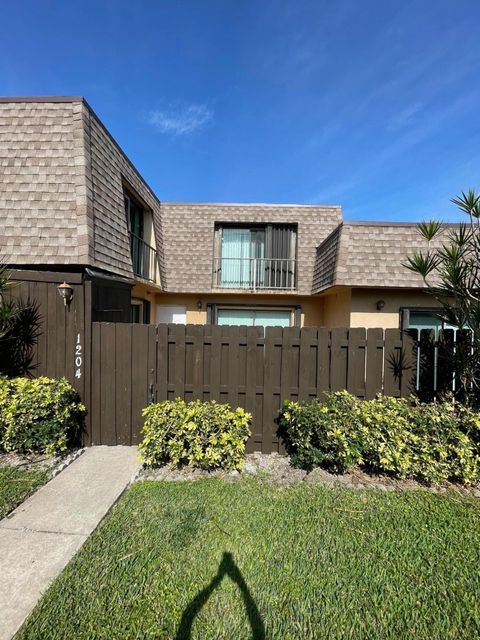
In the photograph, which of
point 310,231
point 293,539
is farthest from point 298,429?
point 310,231

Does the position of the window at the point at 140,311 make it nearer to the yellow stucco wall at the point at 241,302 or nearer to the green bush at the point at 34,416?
the yellow stucco wall at the point at 241,302

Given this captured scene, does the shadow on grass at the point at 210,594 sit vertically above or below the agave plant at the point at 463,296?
below

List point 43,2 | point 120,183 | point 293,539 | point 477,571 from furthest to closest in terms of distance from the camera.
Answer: point 120,183, point 43,2, point 293,539, point 477,571

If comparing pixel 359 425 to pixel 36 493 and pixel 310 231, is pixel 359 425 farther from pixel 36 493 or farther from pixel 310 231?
pixel 310 231

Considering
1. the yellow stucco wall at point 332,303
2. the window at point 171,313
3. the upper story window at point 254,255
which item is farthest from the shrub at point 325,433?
the upper story window at point 254,255

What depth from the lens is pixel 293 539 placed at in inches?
104

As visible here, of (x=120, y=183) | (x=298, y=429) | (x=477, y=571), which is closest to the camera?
(x=477, y=571)

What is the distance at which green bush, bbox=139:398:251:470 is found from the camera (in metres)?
3.83

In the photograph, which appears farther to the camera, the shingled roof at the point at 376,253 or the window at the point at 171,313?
the window at the point at 171,313

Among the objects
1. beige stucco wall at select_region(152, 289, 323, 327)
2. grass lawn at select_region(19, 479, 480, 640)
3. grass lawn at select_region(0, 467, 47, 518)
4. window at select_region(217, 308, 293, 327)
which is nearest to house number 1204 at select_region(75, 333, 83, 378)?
grass lawn at select_region(0, 467, 47, 518)

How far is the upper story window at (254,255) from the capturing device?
11.6 metres

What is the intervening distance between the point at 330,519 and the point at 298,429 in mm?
1216

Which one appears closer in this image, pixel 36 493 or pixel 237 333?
pixel 36 493

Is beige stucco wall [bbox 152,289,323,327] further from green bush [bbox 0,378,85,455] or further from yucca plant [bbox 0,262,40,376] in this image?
green bush [bbox 0,378,85,455]
